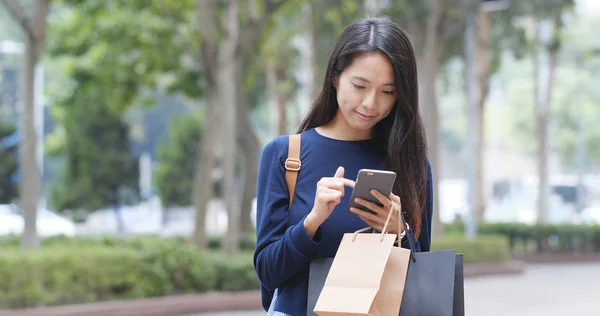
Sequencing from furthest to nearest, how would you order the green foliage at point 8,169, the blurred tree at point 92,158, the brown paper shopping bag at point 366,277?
the blurred tree at point 92,158 < the green foliage at point 8,169 < the brown paper shopping bag at point 366,277

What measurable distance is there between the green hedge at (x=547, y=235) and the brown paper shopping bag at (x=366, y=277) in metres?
25.9

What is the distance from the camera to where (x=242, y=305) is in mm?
14781

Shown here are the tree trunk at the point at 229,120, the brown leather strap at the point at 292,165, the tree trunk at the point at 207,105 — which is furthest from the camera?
the tree trunk at the point at 207,105

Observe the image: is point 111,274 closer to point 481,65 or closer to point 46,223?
point 481,65

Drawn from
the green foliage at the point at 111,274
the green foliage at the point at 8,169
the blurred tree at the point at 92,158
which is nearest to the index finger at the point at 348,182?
the green foliage at the point at 111,274

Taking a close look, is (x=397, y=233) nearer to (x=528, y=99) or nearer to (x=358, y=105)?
(x=358, y=105)

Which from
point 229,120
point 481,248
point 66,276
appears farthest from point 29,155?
point 481,248

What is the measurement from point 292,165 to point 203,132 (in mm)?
20573

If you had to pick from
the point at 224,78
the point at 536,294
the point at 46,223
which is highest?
the point at 224,78

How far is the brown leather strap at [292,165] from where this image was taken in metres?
3.06

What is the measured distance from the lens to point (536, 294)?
17.9m

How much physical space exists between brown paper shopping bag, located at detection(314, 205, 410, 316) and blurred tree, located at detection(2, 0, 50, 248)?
12.0 metres

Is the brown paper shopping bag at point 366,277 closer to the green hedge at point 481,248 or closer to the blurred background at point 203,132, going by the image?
the blurred background at point 203,132

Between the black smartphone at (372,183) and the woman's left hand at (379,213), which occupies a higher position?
the black smartphone at (372,183)
